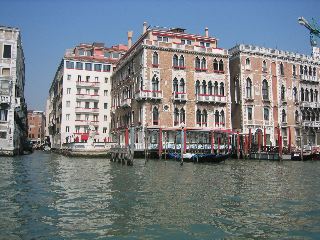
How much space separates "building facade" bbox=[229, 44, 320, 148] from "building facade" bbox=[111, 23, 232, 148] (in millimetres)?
2209

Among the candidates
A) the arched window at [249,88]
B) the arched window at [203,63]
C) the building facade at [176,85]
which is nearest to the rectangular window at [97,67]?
the building facade at [176,85]

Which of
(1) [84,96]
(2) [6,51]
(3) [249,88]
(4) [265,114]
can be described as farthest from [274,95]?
(2) [6,51]

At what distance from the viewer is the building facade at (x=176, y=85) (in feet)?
114

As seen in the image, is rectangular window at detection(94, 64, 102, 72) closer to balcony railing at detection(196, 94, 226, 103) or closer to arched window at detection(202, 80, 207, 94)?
arched window at detection(202, 80, 207, 94)

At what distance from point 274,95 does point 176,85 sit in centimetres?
1194

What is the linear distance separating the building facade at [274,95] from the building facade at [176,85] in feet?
7.25

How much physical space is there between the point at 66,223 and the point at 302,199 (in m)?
7.37

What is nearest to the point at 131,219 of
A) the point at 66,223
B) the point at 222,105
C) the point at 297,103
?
the point at 66,223

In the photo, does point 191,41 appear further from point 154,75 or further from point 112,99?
point 112,99

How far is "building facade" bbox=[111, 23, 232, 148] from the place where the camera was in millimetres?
34719

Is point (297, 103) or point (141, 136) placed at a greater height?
point (297, 103)

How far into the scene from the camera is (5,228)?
24.2 ft

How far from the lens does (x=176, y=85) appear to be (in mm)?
35969

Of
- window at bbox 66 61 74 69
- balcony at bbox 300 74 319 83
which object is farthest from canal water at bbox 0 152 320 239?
window at bbox 66 61 74 69
